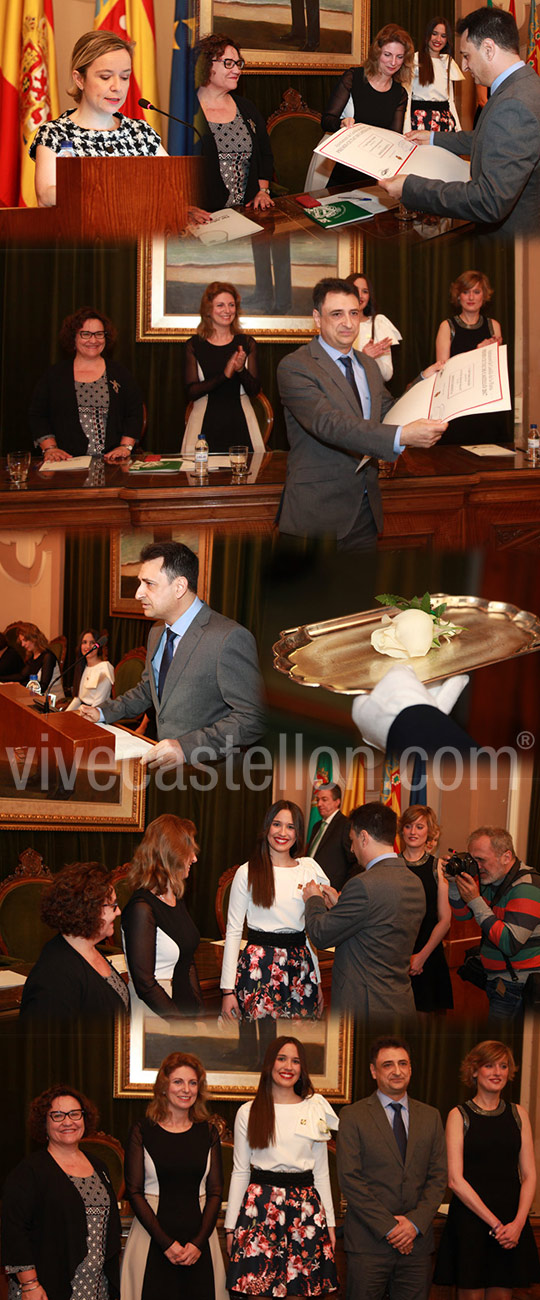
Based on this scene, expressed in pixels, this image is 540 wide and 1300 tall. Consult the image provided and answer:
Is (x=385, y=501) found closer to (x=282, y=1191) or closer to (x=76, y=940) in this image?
(x=76, y=940)

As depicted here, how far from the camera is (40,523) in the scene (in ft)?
15.3

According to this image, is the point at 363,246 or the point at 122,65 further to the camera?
the point at 363,246

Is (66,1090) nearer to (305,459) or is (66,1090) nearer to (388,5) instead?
(305,459)

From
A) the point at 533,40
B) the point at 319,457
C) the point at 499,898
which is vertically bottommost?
the point at 499,898

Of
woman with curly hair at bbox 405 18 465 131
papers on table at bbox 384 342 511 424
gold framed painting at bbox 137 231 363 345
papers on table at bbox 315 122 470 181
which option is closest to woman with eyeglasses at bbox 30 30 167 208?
gold framed painting at bbox 137 231 363 345

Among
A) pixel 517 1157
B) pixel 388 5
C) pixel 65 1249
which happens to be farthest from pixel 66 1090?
pixel 388 5

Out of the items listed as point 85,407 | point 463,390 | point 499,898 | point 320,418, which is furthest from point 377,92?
point 499,898

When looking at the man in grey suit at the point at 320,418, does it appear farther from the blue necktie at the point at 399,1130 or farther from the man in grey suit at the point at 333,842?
the blue necktie at the point at 399,1130

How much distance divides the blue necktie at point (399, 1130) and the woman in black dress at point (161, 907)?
0.75 meters

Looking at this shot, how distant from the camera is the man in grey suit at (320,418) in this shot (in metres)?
4.13

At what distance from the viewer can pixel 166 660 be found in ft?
12.6

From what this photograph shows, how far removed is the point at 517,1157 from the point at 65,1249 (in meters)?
1.31

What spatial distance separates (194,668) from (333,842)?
68cm

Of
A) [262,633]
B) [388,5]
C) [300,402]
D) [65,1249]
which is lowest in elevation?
[65,1249]
